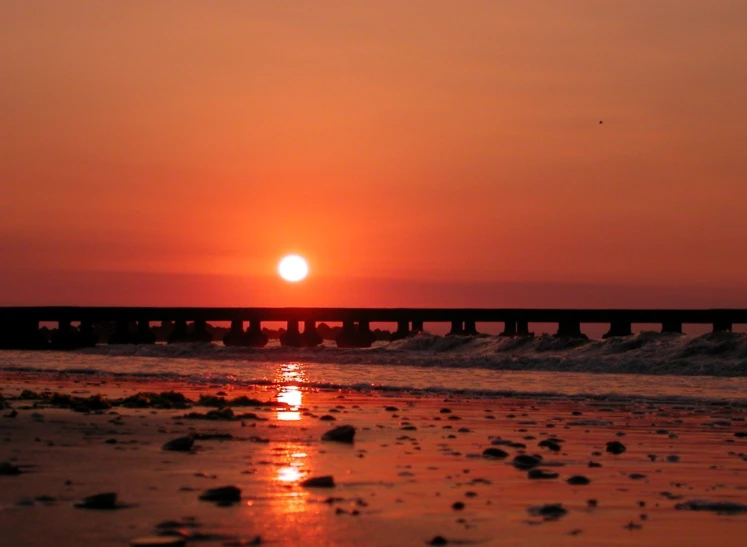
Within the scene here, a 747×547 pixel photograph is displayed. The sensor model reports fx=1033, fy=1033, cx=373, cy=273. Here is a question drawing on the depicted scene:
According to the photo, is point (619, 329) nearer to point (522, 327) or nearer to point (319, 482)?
point (522, 327)

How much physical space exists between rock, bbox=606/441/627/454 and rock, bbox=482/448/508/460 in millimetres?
1422

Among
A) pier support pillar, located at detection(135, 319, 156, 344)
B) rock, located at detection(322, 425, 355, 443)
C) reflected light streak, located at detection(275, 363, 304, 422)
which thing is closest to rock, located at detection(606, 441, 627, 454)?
rock, located at detection(322, 425, 355, 443)

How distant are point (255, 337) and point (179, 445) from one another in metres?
57.0

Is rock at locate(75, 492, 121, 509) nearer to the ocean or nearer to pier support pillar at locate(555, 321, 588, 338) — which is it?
the ocean

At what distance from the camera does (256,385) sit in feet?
83.8

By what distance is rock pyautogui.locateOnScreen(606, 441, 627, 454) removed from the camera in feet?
38.9

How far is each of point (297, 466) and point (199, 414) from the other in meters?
5.66

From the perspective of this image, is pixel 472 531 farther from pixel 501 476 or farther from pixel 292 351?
pixel 292 351

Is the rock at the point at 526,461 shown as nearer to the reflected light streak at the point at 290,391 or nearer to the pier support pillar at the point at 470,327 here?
the reflected light streak at the point at 290,391

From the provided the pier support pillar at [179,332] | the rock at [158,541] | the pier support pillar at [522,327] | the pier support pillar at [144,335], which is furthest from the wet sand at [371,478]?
the pier support pillar at [179,332]

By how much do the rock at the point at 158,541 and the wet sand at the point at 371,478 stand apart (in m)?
0.14

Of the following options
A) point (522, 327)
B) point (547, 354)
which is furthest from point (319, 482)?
point (522, 327)

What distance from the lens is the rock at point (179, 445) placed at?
36.8 feet

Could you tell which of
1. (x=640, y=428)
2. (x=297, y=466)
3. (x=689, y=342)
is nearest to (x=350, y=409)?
(x=640, y=428)
